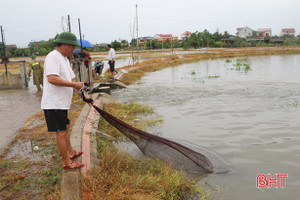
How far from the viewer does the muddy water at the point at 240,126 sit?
3691 millimetres

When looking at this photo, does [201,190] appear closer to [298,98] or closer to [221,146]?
[221,146]

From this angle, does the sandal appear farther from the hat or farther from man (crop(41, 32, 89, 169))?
the hat

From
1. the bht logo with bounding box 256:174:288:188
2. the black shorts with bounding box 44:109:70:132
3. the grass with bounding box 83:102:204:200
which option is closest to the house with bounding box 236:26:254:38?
the bht logo with bounding box 256:174:288:188

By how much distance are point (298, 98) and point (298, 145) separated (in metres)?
4.42

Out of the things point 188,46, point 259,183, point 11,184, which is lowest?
point 259,183

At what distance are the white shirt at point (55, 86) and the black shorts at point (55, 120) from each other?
69 millimetres

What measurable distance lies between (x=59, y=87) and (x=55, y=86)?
0.15ft

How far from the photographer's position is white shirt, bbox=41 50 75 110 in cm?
293

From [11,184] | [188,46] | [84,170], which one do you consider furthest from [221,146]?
[188,46]

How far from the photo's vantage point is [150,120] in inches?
262

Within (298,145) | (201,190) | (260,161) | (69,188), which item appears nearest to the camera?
(69,188)

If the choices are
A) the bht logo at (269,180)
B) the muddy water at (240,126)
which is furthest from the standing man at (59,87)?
the bht logo at (269,180)

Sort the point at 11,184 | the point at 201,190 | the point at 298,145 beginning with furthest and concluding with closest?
the point at 298,145
the point at 201,190
the point at 11,184

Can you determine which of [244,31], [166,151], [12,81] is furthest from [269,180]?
[244,31]
